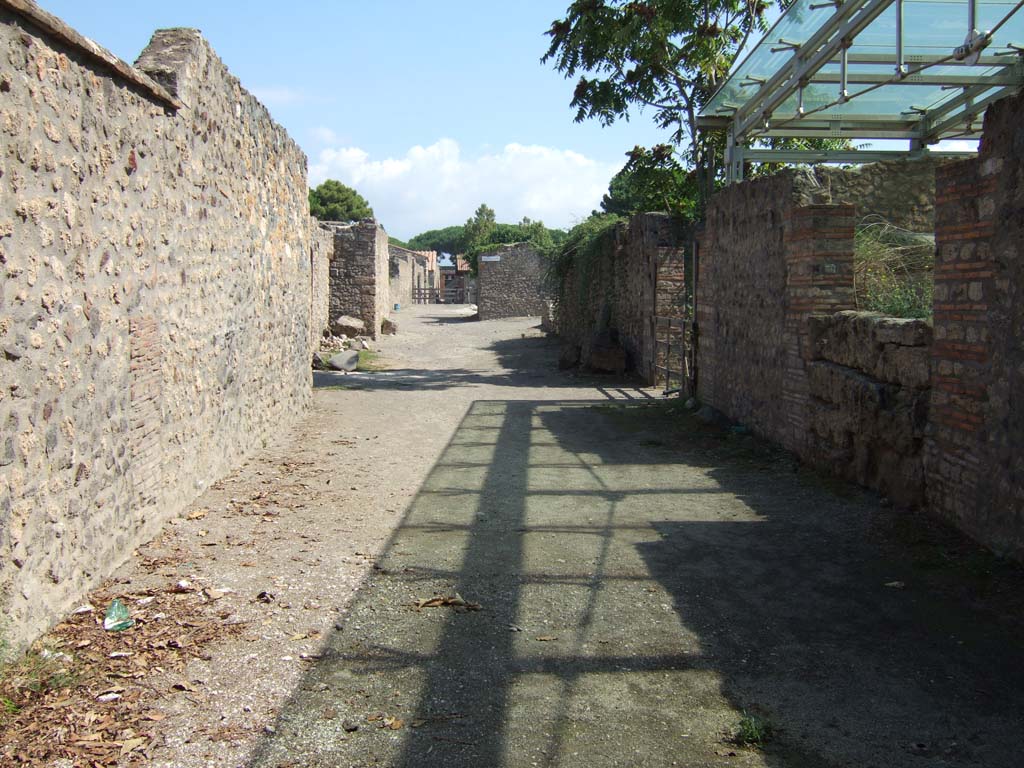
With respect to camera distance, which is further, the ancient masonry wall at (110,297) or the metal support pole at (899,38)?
the metal support pole at (899,38)

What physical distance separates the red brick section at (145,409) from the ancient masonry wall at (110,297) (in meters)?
0.02

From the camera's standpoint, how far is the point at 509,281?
3562cm

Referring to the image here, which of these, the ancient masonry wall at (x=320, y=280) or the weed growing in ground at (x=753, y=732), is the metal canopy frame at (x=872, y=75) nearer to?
the weed growing in ground at (x=753, y=732)

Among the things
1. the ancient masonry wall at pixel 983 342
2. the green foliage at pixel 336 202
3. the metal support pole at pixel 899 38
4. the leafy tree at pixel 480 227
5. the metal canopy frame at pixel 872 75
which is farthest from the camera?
the leafy tree at pixel 480 227

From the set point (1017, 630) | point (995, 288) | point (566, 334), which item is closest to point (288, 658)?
point (1017, 630)

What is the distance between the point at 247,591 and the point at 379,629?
→ 3.03 feet

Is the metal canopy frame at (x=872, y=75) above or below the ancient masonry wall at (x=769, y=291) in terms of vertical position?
above

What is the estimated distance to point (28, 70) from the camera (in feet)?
13.3

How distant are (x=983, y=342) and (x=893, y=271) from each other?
3459mm

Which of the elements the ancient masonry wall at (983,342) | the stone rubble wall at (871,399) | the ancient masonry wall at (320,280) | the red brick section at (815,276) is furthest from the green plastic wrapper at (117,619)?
the ancient masonry wall at (320,280)

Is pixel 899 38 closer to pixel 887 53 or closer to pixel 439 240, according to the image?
pixel 887 53

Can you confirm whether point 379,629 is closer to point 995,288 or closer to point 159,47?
point 995,288

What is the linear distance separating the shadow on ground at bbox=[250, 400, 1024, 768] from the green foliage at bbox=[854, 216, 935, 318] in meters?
1.87

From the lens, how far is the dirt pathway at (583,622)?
312 centimetres
